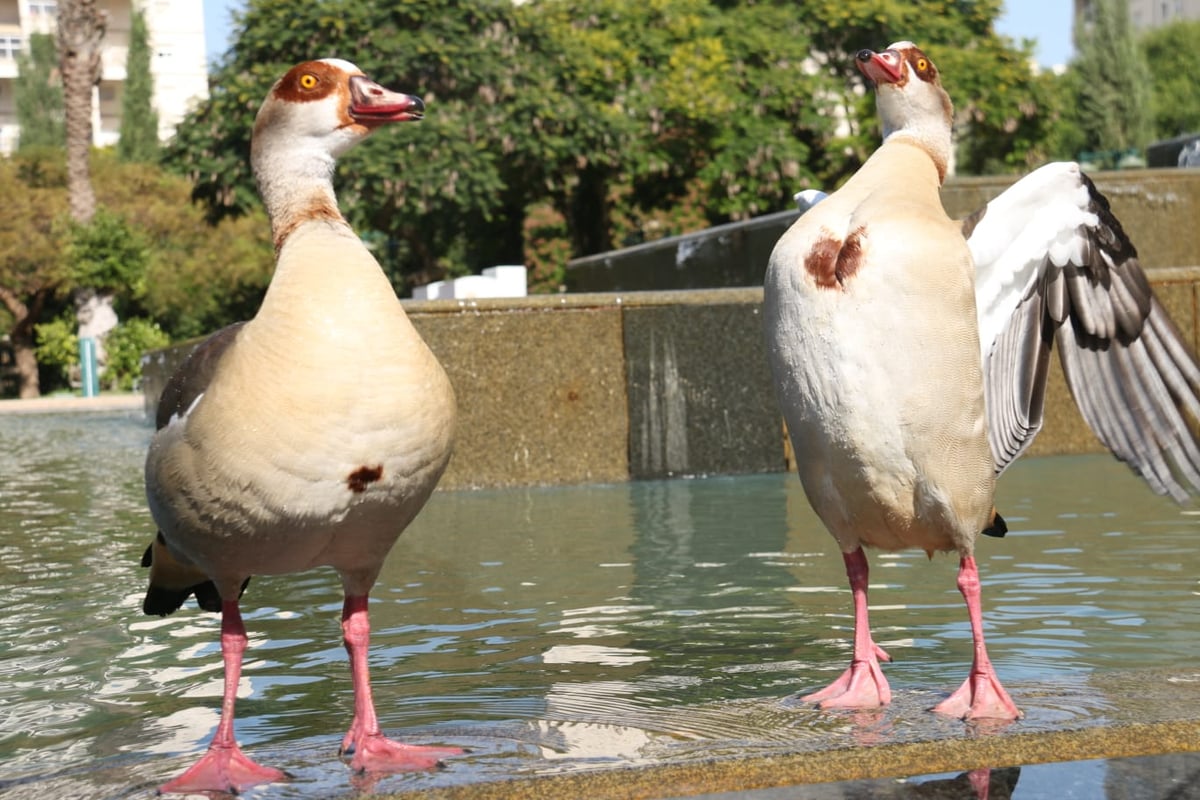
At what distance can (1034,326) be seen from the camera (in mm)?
5582

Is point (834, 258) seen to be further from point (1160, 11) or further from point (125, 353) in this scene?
point (1160, 11)

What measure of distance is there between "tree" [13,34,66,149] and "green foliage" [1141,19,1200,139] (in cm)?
5276

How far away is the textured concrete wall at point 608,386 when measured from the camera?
12297 millimetres

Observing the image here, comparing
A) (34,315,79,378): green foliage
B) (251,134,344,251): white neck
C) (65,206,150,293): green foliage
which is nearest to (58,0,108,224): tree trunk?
(65,206,150,293): green foliage

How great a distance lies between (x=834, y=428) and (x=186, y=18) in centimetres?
9318

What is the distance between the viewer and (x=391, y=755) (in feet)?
13.3

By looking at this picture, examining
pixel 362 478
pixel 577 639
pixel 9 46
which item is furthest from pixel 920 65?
pixel 9 46

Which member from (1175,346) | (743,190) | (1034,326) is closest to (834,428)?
(1034,326)

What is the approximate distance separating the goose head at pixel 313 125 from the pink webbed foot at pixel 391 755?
53.4 inches

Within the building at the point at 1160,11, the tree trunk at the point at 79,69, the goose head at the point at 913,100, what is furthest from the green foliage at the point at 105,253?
the building at the point at 1160,11

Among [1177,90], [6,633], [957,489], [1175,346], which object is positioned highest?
[1177,90]

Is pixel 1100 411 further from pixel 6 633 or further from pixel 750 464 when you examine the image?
pixel 750 464

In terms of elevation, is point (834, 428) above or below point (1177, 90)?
below

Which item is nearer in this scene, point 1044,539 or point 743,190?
point 1044,539
